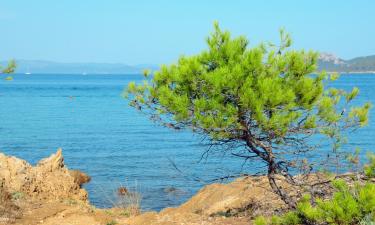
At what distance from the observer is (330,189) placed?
11.1 metres

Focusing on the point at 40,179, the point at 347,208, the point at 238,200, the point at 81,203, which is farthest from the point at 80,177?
the point at 347,208

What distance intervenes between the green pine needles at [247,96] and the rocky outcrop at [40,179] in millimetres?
6525

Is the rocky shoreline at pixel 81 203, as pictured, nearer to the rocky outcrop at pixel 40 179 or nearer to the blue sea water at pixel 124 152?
the rocky outcrop at pixel 40 179

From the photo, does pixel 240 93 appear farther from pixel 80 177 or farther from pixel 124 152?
pixel 124 152

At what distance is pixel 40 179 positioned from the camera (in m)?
15.9

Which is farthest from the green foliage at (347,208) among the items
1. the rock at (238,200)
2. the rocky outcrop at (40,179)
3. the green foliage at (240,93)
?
the rocky outcrop at (40,179)

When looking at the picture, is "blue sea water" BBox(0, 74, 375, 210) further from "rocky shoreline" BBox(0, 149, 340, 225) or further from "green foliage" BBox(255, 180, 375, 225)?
"green foliage" BBox(255, 180, 375, 225)

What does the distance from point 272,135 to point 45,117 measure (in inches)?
1780

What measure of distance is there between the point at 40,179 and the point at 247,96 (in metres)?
8.89

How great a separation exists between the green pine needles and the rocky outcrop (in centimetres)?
652

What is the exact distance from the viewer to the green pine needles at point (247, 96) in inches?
356

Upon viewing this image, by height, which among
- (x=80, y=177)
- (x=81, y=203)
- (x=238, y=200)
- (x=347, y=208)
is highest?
(x=347, y=208)

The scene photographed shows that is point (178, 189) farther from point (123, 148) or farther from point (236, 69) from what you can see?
point (236, 69)

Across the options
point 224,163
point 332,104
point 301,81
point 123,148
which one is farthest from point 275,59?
point 123,148
